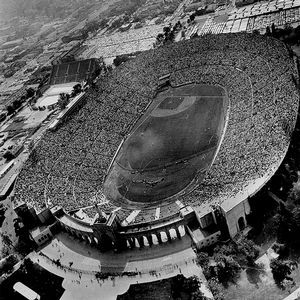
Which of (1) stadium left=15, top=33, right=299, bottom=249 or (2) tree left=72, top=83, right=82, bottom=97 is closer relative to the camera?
(1) stadium left=15, top=33, right=299, bottom=249

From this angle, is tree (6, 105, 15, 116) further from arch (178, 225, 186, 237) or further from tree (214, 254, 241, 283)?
tree (214, 254, 241, 283)

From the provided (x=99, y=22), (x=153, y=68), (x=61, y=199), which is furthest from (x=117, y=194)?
(x=99, y=22)

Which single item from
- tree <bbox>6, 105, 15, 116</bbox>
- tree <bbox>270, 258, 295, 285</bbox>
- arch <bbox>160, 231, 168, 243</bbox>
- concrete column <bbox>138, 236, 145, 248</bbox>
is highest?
tree <bbox>6, 105, 15, 116</bbox>

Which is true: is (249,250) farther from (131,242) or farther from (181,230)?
(131,242)

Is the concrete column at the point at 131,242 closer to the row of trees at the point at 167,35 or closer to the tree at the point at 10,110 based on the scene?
the tree at the point at 10,110

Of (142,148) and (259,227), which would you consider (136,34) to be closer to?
(142,148)

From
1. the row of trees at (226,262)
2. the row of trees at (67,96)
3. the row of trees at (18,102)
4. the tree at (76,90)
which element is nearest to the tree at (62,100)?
the row of trees at (67,96)

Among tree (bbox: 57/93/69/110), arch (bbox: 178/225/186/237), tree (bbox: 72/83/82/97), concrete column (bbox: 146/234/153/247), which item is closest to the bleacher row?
tree (bbox: 72/83/82/97)
